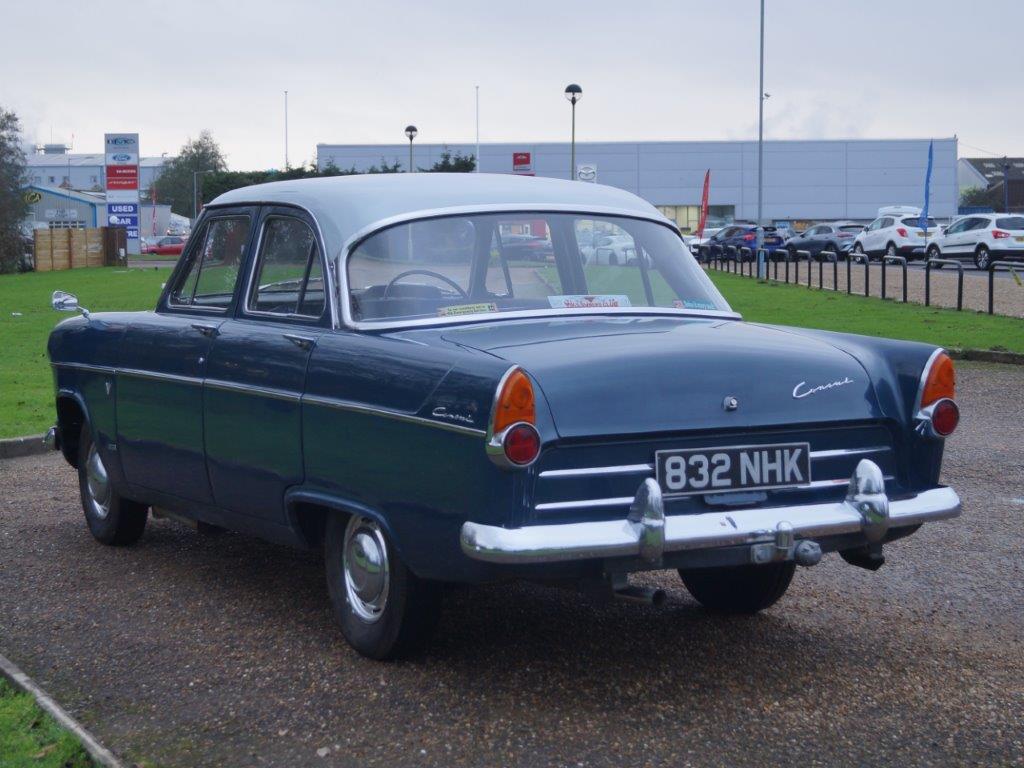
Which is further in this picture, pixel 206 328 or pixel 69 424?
pixel 69 424

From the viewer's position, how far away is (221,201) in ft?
21.2

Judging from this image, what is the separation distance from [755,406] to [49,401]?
992cm

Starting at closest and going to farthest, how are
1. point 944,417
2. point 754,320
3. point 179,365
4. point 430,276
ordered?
point 944,417 → point 430,276 → point 179,365 → point 754,320

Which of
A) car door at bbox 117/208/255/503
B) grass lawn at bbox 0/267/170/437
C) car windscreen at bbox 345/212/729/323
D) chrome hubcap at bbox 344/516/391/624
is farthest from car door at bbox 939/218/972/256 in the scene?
chrome hubcap at bbox 344/516/391/624

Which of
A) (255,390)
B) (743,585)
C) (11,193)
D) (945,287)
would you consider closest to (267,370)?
(255,390)

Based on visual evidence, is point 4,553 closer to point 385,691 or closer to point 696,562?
point 385,691

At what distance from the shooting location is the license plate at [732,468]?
4449 mm

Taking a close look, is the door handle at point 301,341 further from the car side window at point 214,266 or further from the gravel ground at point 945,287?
the gravel ground at point 945,287

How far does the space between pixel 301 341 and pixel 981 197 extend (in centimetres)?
13047

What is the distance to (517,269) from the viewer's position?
18.2 ft

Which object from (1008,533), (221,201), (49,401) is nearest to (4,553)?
(221,201)

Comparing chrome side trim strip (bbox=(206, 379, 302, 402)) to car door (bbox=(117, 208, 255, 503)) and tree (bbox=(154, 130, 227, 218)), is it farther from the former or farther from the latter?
tree (bbox=(154, 130, 227, 218))

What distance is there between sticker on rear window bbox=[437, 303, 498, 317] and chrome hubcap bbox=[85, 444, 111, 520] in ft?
8.46

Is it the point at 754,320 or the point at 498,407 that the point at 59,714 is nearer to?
the point at 498,407
